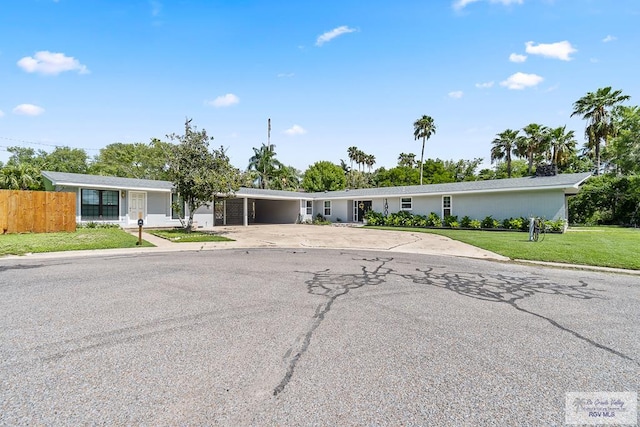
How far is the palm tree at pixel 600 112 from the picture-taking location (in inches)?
1212

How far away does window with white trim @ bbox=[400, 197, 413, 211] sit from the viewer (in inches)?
1014

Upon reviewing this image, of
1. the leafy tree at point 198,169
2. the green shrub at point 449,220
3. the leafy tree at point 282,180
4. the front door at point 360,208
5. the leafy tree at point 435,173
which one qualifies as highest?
the leafy tree at point 435,173

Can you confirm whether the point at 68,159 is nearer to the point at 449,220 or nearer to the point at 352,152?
the point at 352,152

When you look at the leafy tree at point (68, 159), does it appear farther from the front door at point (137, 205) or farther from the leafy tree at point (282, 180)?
the front door at point (137, 205)

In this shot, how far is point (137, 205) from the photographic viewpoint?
20969 mm

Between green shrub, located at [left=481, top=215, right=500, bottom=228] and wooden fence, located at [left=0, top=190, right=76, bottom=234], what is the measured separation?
957 inches

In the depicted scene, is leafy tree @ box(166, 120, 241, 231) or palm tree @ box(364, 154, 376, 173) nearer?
leafy tree @ box(166, 120, 241, 231)

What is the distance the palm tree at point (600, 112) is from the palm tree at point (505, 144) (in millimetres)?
7996

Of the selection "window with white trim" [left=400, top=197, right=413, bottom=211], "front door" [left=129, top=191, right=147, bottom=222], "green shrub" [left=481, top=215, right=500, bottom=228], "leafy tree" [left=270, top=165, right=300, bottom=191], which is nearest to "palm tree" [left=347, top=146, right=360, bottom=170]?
"leafy tree" [left=270, top=165, right=300, bottom=191]

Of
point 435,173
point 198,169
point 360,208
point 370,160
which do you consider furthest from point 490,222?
point 370,160

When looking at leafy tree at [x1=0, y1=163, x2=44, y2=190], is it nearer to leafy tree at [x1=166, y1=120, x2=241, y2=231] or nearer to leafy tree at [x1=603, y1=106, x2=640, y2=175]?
leafy tree at [x1=166, y1=120, x2=241, y2=231]

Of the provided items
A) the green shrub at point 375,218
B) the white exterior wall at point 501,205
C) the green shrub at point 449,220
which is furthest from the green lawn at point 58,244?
the white exterior wall at point 501,205

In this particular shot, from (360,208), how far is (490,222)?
38.0 feet

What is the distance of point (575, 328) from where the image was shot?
4.19 metres
